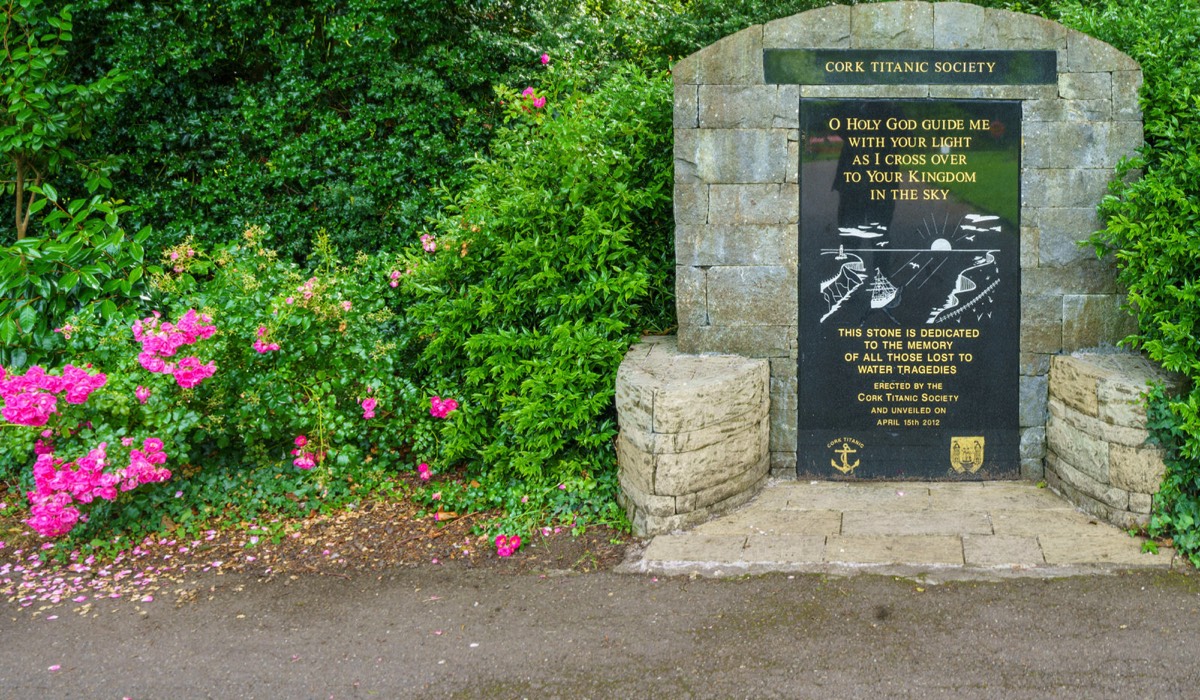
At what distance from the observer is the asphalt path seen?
3.55 meters

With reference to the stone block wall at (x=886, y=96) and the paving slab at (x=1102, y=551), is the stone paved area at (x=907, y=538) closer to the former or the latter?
the paving slab at (x=1102, y=551)

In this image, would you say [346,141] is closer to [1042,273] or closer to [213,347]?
[213,347]

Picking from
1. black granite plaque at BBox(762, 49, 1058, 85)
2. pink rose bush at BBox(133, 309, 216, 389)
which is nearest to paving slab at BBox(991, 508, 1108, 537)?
black granite plaque at BBox(762, 49, 1058, 85)

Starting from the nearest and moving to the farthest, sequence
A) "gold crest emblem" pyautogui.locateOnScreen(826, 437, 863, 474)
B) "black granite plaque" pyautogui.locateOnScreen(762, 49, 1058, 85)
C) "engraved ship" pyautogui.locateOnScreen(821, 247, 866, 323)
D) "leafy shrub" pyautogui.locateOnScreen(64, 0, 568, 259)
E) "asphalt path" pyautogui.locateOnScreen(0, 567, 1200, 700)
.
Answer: "asphalt path" pyautogui.locateOnScreen(0, 567, 1200, 700), "black granite plaque" pyautogui.locateOnScreen(762, 49, 1058, 85), "engraved ship" pyautogui.locateOnScreen(821, 247, 866, 323), "gold crest emblem" pyautogui.locateOnScreen(826, 437, 863, 474), "leafy shrub" pyautogui.locateOnScreen(64, 0, 568, 259)

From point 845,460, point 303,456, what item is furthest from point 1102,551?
point 303,456

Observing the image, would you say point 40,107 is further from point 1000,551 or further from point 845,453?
point 1000,551

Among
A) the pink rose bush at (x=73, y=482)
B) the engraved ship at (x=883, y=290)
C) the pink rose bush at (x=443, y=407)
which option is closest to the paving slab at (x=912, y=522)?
the engraved ship at (x=883, y=290)

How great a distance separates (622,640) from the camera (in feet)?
12.8

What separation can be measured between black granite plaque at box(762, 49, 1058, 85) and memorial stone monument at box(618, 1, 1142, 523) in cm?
1

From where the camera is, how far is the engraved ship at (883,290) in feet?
17.6

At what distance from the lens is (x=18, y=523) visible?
5324 millimetres

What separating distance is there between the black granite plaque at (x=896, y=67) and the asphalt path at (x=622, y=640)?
8.44 feet

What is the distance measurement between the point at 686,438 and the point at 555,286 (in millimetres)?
1309

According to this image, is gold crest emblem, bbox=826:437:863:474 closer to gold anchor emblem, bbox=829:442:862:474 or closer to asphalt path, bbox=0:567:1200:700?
gold anchor emblem, bbox=829:442:862:474
